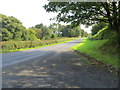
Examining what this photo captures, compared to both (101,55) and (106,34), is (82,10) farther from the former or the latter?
(106,34)

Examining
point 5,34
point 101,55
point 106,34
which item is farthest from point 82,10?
point 5,34

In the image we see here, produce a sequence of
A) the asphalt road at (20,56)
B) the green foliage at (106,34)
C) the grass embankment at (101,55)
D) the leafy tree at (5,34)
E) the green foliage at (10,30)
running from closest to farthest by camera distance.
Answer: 1. the grass embankment at (101,55)
2. the asphalt road at (20,56)
3. the green foliage at (106,34)
4. the leafy tree at (5,34)
5. the green foliage at (10,30)

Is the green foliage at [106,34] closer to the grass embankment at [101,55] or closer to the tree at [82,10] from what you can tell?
the grass embankment at [101,55]

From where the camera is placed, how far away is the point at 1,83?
142 inches

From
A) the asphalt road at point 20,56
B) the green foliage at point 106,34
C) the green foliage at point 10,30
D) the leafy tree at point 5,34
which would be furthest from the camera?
the green foliage at point 10,30

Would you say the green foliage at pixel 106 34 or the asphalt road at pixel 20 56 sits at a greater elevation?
the green foliage at pixel 106 34

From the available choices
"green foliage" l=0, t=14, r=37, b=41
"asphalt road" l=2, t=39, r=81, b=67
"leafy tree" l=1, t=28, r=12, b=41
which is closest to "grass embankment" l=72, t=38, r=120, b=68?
"asphalt road" l=2, t=39, r=81, b=67

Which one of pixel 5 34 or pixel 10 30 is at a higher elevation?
pixel 10 30

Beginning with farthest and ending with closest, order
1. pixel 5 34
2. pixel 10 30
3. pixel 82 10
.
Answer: pixel 10 30 < pixel 5 34 < pixel 82 10

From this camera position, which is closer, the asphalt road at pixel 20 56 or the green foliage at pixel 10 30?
the asphalt road at pixel 20 56

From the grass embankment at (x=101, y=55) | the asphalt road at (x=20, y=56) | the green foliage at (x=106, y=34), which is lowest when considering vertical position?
the asphalt road at (x=20, y=56)

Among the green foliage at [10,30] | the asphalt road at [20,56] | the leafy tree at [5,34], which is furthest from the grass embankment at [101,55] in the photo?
the green foliage at [10,30]

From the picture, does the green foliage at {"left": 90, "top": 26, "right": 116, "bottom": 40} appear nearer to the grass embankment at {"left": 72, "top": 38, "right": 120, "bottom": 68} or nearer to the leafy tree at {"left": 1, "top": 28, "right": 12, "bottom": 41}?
the grass embankment at {"left": 72, "top": 38, "right": 120, "bottom": 68}

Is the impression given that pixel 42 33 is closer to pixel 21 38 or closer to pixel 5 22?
pixel 21 38
